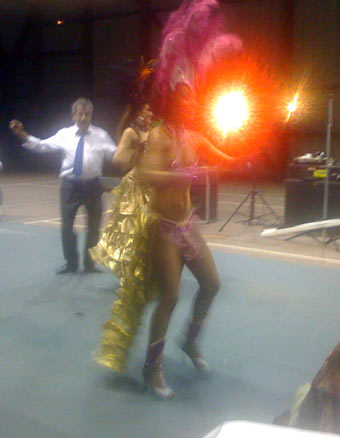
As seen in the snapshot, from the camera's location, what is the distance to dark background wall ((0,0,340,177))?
56.1ft

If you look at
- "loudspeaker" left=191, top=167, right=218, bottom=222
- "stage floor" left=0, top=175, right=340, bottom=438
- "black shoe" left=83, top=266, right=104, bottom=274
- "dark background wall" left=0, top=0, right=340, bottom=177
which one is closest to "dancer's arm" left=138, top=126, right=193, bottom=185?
"stage floor" left=0, top=175, right=340, bottom=438

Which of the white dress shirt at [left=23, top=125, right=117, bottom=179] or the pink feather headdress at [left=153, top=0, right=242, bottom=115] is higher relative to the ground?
the pink feather headdress at [left=153, top=0, right=242, bottom=115]

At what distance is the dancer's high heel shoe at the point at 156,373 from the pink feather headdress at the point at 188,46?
1239mm

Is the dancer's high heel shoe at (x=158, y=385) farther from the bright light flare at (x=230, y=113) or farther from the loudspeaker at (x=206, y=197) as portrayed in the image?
the loudspeaker at (x=206, y=197)

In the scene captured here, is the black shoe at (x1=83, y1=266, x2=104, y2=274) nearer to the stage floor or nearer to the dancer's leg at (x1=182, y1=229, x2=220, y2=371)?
the stage floor

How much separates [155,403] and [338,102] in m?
15.5

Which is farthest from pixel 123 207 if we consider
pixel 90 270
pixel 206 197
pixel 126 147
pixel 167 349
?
pixel 206 197

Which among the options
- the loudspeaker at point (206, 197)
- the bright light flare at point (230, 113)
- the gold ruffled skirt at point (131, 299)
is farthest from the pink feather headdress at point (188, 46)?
the loudspeaker at point (206, 197)

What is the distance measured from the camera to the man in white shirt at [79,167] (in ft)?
17.2

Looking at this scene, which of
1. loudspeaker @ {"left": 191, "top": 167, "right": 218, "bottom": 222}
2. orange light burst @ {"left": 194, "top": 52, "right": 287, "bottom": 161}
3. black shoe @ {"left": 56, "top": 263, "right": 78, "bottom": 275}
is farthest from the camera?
loudspeaker @ {"left": 191, "top": 167, "right": 218, "bottom": 222}

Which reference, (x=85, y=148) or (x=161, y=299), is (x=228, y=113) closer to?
(x=161, y=299)

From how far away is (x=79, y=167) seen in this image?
5219mm

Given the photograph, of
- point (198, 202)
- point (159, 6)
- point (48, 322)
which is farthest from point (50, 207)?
point (159, 6)

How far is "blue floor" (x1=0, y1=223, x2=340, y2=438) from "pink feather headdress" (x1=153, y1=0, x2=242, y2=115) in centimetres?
154
